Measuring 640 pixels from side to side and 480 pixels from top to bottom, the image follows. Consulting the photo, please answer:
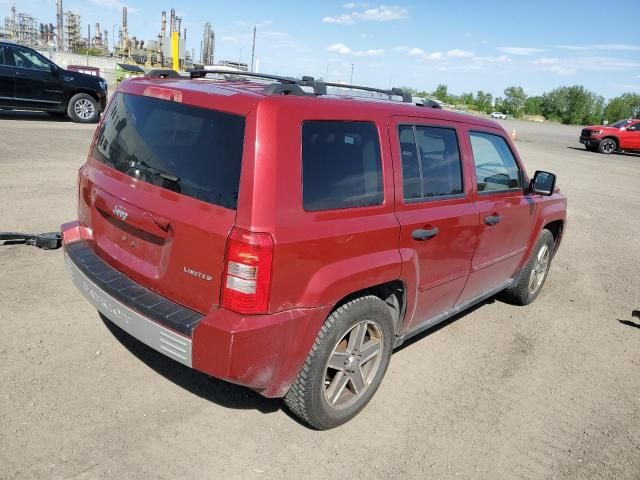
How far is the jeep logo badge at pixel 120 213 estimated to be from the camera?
9.38 ft

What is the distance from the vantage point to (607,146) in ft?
84.1

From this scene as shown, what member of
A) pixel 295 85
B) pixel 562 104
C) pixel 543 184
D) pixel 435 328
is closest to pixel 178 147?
pixel 295 85

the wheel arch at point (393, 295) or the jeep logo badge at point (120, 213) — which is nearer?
the jeep logo badge at point (120, 213)

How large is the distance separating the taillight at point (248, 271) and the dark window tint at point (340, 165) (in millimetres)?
339

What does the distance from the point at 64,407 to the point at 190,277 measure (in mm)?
1151

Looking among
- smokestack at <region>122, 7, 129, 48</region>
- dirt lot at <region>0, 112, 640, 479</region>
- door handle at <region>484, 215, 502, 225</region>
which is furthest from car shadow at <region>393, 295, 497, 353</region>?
smokestack at <region>122, 7, 129, 48</region>

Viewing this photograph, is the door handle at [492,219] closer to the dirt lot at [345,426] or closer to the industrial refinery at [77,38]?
the dirt lot at [345,426]

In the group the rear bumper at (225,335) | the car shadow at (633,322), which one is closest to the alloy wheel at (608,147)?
the car shadow at (633,322)

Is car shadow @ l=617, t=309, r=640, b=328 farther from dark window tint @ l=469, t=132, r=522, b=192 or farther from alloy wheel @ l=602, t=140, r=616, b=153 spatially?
alloy wheel @ l=602, t=140, r=616, b=153

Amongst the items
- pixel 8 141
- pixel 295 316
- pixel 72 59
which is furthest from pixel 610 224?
pixel 72 59

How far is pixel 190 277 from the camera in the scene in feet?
8.46

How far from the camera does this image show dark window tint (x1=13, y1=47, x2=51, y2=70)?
13.4m

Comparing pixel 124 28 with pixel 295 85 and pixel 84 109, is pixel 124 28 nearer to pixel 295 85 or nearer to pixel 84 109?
pixel 84 109

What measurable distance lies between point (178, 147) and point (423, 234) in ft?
4.90
